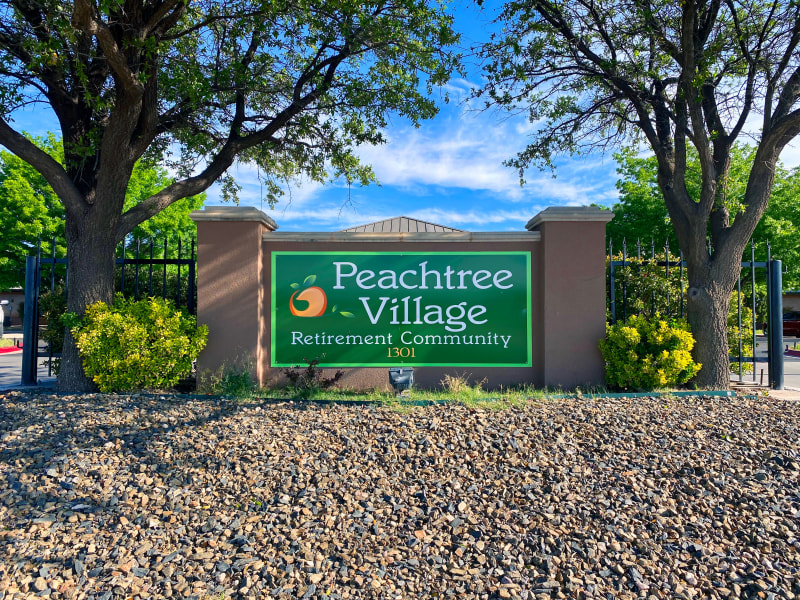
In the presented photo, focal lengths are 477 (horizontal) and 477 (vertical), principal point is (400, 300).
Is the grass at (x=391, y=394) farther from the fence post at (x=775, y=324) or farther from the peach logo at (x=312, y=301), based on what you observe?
the fence post at (x=775, y=324)

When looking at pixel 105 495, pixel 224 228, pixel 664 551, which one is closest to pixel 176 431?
pixel 105 495

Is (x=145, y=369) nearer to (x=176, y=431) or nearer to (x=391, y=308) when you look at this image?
(x=176, y=431)

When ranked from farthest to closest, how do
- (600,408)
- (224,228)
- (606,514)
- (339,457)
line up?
(224,228) < (600,408) < (339,457) < (606,514)

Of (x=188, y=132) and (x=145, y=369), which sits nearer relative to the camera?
(x=145, y=369)

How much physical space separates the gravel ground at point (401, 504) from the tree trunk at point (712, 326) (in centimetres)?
178

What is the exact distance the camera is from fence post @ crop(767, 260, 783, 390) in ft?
26.0

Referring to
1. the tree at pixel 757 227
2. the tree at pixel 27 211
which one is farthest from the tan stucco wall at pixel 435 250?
the tree at pixel 27 211

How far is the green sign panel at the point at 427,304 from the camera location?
7.62 metres

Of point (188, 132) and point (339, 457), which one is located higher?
point (188, 132)

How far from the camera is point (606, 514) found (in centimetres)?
361

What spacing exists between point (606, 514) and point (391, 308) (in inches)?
183

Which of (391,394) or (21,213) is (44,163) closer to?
(391,394)

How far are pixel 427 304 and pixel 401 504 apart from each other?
4.24 metres

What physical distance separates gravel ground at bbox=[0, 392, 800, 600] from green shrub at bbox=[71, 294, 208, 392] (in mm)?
1176
